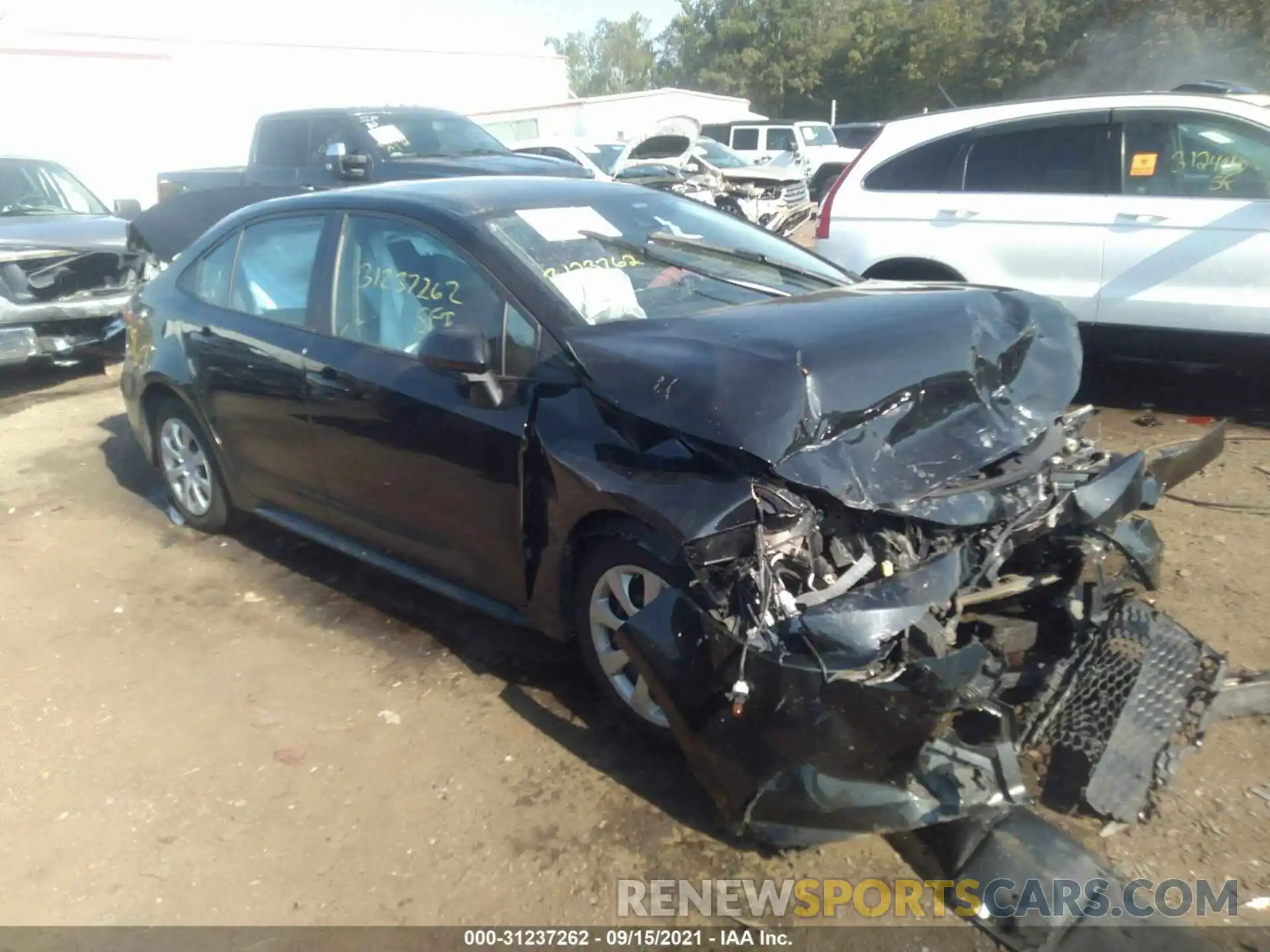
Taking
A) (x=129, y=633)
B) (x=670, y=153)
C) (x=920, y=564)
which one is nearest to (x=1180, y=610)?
(x=920, y=564)

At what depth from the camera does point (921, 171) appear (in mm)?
6996

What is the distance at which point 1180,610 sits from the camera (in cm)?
407

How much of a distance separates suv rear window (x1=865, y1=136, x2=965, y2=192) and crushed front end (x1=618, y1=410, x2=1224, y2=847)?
392 cm

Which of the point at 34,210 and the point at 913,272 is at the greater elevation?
the point at 34,210

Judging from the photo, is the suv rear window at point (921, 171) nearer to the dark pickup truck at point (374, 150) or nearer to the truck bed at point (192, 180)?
the dark pickup truck at point (374, 150)

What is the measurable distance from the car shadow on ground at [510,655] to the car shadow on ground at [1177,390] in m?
3.94

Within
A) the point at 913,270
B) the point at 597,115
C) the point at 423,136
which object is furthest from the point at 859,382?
the point at 597,115

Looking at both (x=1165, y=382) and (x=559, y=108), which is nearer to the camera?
(x=1165, y=382)

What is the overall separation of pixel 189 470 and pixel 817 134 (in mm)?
22192

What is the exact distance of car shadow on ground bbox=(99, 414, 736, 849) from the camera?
3.32 meters

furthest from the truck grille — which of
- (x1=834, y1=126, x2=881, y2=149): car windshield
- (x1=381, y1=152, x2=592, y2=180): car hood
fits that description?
(x1=834, y1=126, x2=881, y2=149): car windshield

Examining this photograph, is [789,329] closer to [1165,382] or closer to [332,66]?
[1165,382]

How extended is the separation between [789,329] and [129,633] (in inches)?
129

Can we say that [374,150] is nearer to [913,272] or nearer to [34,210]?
[34,210]
